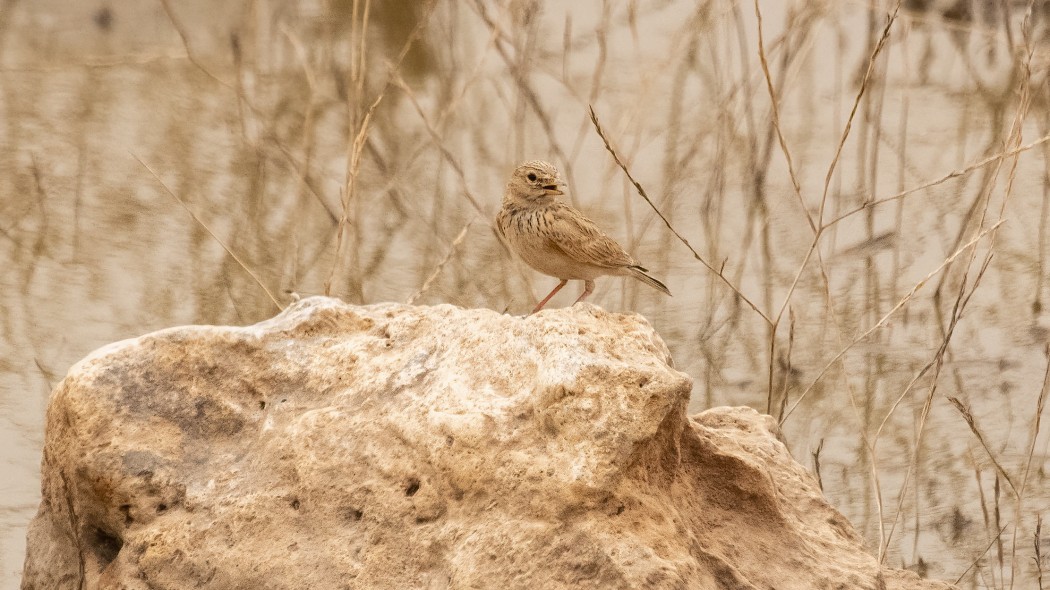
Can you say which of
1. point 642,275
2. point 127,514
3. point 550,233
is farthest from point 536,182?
point 127,514

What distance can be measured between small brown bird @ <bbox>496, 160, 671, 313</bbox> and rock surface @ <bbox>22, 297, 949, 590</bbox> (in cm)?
A: 68

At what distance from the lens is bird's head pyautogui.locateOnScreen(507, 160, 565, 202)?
113 inches

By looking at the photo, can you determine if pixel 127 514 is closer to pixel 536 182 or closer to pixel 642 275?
pixel 536 182

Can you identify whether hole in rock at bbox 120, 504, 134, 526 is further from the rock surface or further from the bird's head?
the bird's head

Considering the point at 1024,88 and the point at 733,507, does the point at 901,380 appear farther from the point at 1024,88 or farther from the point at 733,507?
the point at 733,507

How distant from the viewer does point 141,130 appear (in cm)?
494

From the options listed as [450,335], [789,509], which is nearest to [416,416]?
[450,335]

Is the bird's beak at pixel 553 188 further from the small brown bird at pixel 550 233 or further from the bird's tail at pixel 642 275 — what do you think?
the bird's tail at pixel 642 275

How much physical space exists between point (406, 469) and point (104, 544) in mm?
583

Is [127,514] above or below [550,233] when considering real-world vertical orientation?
below

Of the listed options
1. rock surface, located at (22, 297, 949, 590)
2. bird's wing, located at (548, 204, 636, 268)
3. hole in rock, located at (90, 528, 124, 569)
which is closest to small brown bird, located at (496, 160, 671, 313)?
bird's wing, located at (548, 204, 636, 268)

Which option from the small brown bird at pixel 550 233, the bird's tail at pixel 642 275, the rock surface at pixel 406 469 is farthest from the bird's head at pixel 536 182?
the rock surface at pixel 406 469

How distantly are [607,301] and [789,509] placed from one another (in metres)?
2.08

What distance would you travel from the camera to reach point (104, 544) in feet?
6.75
